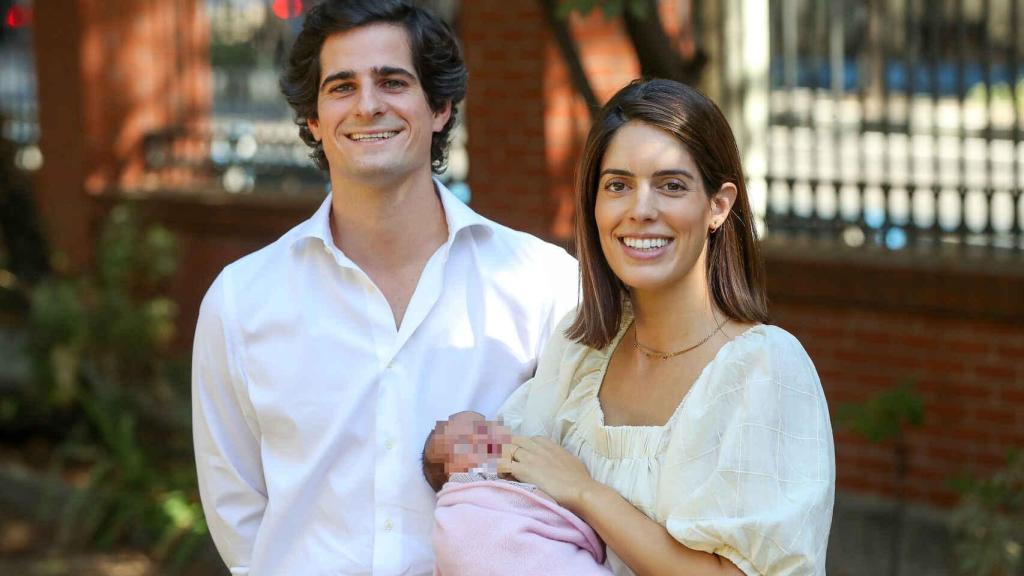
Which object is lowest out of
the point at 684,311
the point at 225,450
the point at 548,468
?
the point at 225,450

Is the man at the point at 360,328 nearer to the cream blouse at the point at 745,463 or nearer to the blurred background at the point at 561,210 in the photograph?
the cream blouse at the point at 745,463

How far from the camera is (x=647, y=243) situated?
9.21 feet

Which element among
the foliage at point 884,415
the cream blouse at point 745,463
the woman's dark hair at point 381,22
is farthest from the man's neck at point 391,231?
the foliage at point 884,415

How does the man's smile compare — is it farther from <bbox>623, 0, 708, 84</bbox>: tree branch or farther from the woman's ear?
<bbox>623, 0, 708, 84</bbox>: tree branch

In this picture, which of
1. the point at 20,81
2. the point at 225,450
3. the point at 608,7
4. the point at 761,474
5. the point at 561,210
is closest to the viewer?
the point at 761,474

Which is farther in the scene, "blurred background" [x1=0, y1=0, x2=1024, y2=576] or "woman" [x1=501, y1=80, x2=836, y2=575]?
"blurred background" [x1=0, y1=0, x2=1024, y2=576]

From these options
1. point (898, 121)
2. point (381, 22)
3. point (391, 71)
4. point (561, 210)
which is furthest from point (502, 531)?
point (561, 210)

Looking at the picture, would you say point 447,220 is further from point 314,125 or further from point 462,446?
point 462,446

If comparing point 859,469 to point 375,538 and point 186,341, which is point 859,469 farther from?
point 186,341

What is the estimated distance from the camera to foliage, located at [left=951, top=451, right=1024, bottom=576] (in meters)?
5.09

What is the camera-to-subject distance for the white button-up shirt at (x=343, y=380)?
319 centimetres

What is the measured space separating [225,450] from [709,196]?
1405 mm

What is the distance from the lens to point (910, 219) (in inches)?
262

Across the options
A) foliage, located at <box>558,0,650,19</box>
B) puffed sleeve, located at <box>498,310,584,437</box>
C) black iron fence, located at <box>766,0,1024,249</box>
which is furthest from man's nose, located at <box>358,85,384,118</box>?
black iron fence, located at <box>766,0,1024,249</box>
